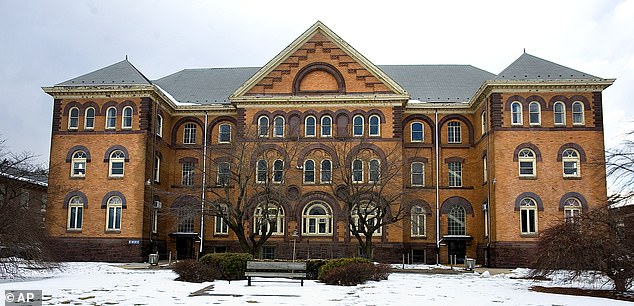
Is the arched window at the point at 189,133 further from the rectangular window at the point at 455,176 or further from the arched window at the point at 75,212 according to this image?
the rectangular window at the point at 455,176

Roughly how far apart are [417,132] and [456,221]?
698cm

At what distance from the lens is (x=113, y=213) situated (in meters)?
43.1

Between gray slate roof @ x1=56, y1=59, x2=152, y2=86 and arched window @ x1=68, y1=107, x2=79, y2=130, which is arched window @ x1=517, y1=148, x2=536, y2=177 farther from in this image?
arched window @ x1=68, y1=107, x2=79, y2=130

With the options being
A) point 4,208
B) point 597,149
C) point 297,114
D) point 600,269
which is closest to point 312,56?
point 297,114

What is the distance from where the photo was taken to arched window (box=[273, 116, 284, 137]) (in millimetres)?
45438

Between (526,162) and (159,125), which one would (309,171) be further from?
(526,162)

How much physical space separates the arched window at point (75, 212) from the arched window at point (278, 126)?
13.7m

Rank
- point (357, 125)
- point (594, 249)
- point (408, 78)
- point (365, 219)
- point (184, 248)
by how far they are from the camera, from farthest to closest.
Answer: point (408, 78) → point (184, 248) → point (357, 125) → point (365, 219) → point (594, 249)

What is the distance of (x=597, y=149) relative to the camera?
40.5 meters

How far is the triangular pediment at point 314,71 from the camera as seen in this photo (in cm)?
4512

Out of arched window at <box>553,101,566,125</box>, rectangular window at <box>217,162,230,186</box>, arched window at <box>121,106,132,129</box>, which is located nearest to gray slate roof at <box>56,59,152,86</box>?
arched window at <box>121,106,132,129</box>

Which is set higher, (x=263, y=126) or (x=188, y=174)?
(x=263, y=126)

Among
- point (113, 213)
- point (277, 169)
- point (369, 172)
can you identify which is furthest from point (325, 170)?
point (113, 213)

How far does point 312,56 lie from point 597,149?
772 inches
